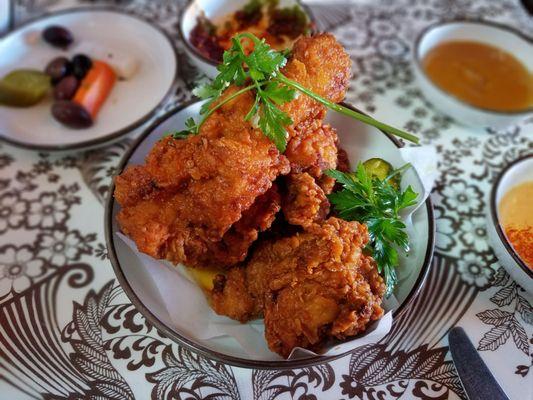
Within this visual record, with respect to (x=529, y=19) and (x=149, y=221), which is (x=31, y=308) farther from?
(x=529, y=19)

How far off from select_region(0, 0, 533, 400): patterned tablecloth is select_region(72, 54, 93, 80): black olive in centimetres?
65

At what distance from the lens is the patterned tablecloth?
2.07 meters

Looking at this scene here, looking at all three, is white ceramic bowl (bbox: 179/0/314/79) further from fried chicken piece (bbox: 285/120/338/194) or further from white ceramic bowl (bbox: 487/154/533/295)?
white ceramic bowl (bbox: 487/154/533/295)

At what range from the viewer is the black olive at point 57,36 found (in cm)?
336

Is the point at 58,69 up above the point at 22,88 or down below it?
above

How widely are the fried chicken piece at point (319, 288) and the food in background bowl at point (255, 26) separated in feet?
5.59

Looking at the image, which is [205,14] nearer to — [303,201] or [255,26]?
[255,26]

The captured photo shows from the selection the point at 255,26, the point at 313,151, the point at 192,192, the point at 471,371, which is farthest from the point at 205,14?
the point at 471,371

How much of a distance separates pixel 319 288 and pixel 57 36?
109 inches

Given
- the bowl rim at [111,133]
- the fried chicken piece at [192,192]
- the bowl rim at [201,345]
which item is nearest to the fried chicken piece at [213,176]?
the fried chicken piece at [192,192]

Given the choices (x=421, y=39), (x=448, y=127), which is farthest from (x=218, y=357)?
(x=421, y=39)

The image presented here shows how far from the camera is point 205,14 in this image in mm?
3422

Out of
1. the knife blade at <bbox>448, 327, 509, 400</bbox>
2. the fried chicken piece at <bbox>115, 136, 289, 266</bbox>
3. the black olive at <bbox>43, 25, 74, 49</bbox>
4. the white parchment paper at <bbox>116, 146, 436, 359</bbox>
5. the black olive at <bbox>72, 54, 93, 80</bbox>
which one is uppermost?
the black olive at <bbox>43, 25, 74, 49</bbox>

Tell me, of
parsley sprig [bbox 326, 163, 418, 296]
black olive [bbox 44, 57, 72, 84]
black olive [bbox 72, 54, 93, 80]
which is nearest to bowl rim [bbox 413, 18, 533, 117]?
parsley sprig [bbox 326, 163, 418, 296]
